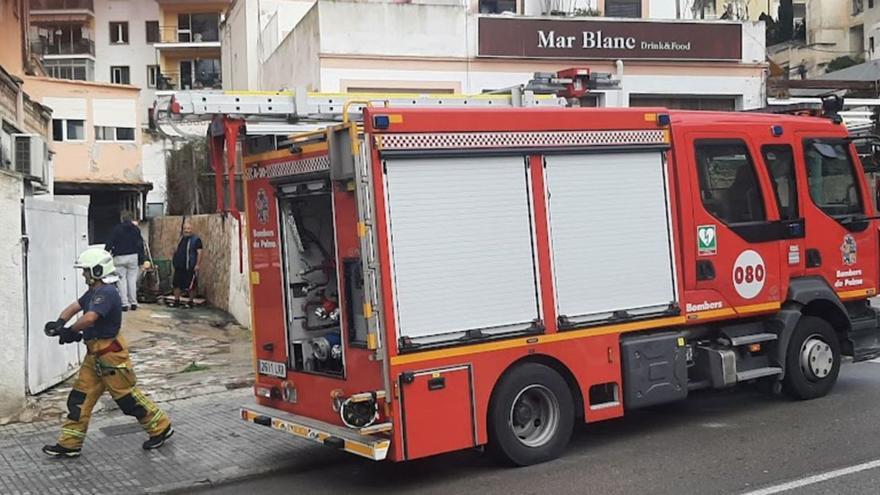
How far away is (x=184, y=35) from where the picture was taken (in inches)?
2197

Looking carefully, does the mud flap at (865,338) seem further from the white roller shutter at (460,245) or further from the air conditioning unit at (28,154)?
the air conditioning unit at (28,154)

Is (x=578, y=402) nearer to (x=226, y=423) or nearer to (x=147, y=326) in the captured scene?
(x=226, y=423)

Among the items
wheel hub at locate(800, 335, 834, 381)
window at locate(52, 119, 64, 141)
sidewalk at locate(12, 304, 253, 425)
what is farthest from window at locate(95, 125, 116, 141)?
wheel hub at locate(800, 335, 834, 381)

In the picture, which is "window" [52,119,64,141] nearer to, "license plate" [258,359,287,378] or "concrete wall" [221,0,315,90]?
"concrete wall" [221,0,315,90]

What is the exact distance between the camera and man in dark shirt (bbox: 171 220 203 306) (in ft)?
58.5

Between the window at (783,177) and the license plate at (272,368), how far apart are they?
4.58 meters

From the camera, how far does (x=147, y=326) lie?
15.2m

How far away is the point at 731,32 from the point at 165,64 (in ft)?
138

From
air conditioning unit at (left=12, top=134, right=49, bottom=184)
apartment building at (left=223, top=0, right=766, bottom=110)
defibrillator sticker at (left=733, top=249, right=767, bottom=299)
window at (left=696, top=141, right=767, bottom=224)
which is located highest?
apartment building at (left=223, top=0, right=766, bottom=110)

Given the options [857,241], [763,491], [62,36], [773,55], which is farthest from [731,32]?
[62,36]

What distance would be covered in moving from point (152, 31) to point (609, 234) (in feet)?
177

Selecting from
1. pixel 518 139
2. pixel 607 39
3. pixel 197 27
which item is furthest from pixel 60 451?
pixel 197 27

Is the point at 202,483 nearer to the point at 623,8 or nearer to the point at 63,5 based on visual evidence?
the point at 623,8

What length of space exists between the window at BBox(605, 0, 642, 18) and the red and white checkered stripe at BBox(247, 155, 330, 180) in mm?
16276
